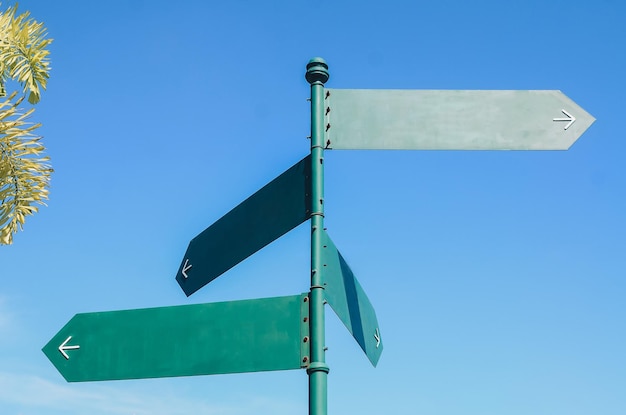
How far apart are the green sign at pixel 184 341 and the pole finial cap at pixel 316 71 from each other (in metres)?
0.87

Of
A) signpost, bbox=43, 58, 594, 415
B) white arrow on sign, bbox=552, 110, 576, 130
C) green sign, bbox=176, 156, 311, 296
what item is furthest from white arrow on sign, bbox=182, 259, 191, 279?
white arrow on sign, bbox=552, 110, 576, 130

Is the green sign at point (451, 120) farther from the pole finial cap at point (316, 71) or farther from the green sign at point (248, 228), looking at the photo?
the green sign at point (248, 228)

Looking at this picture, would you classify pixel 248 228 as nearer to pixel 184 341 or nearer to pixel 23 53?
pixel 184 341

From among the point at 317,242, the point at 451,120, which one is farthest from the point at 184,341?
the point at 451,120

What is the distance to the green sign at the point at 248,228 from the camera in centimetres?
253

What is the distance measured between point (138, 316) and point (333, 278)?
2.52 ft

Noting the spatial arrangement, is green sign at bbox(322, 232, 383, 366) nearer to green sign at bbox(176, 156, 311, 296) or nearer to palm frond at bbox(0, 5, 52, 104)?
green sign at bbox(176, 156, 311, 296)

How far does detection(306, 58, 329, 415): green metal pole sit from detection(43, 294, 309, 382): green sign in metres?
0.06

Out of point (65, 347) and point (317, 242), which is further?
point (65, 347)

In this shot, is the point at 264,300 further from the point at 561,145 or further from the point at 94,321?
the point at 561,145

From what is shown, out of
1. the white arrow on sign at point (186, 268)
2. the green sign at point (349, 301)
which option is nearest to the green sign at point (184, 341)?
the green sign at point (349, 301)

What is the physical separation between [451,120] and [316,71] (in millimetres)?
567

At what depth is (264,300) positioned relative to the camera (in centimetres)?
240

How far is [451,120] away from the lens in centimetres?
258
